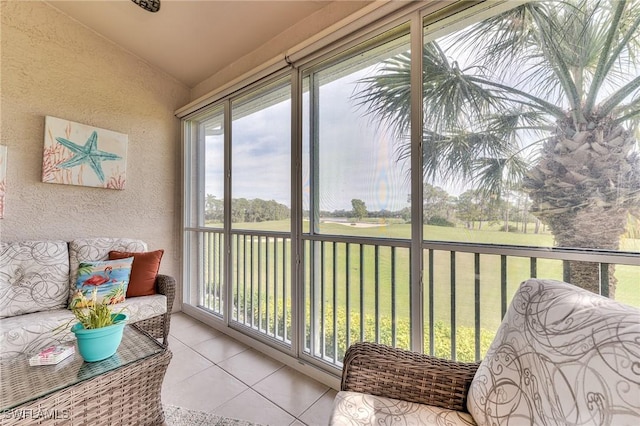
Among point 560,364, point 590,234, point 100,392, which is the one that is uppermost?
point 590,234

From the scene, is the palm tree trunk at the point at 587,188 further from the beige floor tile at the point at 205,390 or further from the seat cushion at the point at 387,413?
the beige floor tile at the point at 205,390

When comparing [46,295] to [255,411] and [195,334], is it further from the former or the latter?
[255,411]

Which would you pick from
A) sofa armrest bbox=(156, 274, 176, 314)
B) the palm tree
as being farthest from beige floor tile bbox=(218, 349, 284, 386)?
the palm tree

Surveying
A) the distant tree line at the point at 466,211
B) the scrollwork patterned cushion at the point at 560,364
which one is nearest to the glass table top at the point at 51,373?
the distant tree line at the point at 466,211

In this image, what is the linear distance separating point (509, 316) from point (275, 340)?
6.10 feet

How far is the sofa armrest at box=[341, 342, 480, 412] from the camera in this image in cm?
98

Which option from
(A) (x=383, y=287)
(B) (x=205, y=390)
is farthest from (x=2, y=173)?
Result: (A) (x=383, y=287)

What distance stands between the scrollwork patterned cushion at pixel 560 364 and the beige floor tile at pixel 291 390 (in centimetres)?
111

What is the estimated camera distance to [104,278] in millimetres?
2195

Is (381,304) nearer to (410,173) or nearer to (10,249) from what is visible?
(410,173)

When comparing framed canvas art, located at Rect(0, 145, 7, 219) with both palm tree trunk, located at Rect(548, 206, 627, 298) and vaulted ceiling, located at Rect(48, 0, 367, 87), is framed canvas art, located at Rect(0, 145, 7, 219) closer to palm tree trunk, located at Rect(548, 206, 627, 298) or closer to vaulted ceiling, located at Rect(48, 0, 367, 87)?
vaulted ceiling, located at Rect(48, 0, 367, 87)

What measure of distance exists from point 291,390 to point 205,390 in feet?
1.91

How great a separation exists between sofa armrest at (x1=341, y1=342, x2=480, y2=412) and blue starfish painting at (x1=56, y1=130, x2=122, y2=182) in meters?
3.08

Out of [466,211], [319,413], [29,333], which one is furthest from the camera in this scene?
[29,333]
